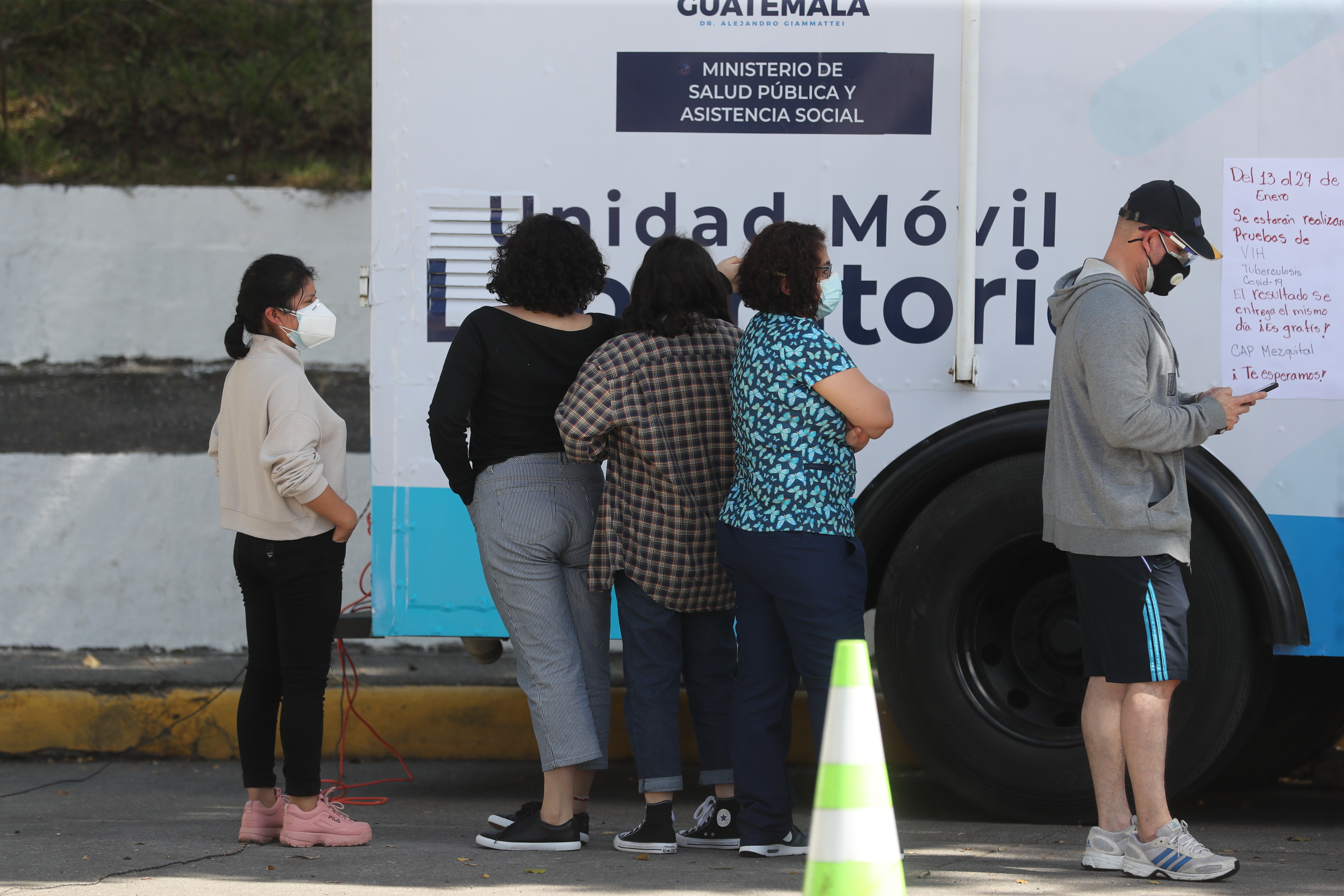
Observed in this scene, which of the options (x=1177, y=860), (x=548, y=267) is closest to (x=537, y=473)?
(x=548, y=267)

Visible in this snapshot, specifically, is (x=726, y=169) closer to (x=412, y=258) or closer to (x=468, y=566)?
(x=412, y=258)

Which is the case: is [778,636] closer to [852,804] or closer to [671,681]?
[671,681]

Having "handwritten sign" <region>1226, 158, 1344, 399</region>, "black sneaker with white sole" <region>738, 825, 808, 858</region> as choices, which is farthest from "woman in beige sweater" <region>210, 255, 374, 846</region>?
"handwritten sign" <region>1226, 158, 1344, 399</region>

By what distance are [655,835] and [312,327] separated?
1.74m

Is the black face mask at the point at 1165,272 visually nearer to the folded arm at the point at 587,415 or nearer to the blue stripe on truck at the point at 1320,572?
the blue stripe on truck at the point at 1320,572

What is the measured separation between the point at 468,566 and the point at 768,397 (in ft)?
4.00

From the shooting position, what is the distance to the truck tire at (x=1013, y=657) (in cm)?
371

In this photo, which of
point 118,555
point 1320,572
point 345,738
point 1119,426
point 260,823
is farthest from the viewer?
point 118,555

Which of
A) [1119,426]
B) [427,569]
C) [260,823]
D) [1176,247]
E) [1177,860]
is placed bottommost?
[260,823]

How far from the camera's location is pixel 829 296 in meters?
3.53

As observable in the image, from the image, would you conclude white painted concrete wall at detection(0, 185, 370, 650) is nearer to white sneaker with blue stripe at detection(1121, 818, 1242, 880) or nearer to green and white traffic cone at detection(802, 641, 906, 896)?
white sneaker with blue stripe at detection(1121, 818, 1242, 880)

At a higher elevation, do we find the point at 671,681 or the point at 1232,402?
the point at 1232,402

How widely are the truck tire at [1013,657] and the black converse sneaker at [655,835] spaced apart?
0.77 m

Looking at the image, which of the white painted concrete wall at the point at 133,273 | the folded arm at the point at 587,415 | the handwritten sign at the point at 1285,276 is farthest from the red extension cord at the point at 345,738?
the handwritten sign at the point at 1285,276
